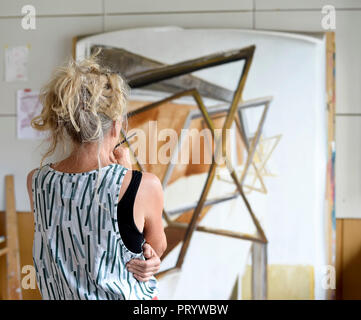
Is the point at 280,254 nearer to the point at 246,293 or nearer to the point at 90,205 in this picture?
the point at 246,293

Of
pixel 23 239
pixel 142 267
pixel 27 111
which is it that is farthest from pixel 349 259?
pixel 27 111

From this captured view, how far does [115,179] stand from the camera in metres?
0.84

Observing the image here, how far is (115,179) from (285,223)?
1.35 metres

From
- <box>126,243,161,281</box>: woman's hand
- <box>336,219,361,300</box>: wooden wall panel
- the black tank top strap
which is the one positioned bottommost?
<box>336,219,361,300</box>: wooden wall panel

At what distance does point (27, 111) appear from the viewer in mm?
2105

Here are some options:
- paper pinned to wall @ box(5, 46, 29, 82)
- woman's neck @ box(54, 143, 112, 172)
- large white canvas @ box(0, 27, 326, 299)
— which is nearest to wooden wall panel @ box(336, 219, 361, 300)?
large white canvas @ box(0, 27, 326, 299)

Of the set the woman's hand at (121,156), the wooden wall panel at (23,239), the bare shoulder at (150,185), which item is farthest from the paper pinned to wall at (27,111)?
the bare shoulder at (150,185)

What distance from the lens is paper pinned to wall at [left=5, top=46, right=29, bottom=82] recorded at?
211 cm

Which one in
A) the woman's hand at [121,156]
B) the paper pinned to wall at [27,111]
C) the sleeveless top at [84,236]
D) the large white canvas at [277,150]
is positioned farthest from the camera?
the paper pinned to wall at [27,111]

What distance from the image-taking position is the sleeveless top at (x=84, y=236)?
826 mm

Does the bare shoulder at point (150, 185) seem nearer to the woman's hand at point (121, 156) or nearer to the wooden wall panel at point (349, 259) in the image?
the woman's hand at point (121, 156)

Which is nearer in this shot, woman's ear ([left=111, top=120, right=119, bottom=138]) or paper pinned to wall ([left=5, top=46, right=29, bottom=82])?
woman's ear ([left=111, top=120, right=119, bottom=138])

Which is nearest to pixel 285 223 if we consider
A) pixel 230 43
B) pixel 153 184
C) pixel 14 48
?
pixel 230 43

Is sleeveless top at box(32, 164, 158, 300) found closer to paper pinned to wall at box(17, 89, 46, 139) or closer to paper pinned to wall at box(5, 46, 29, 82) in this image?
paper pinned to wall at box(17, 89, 46, 139)
